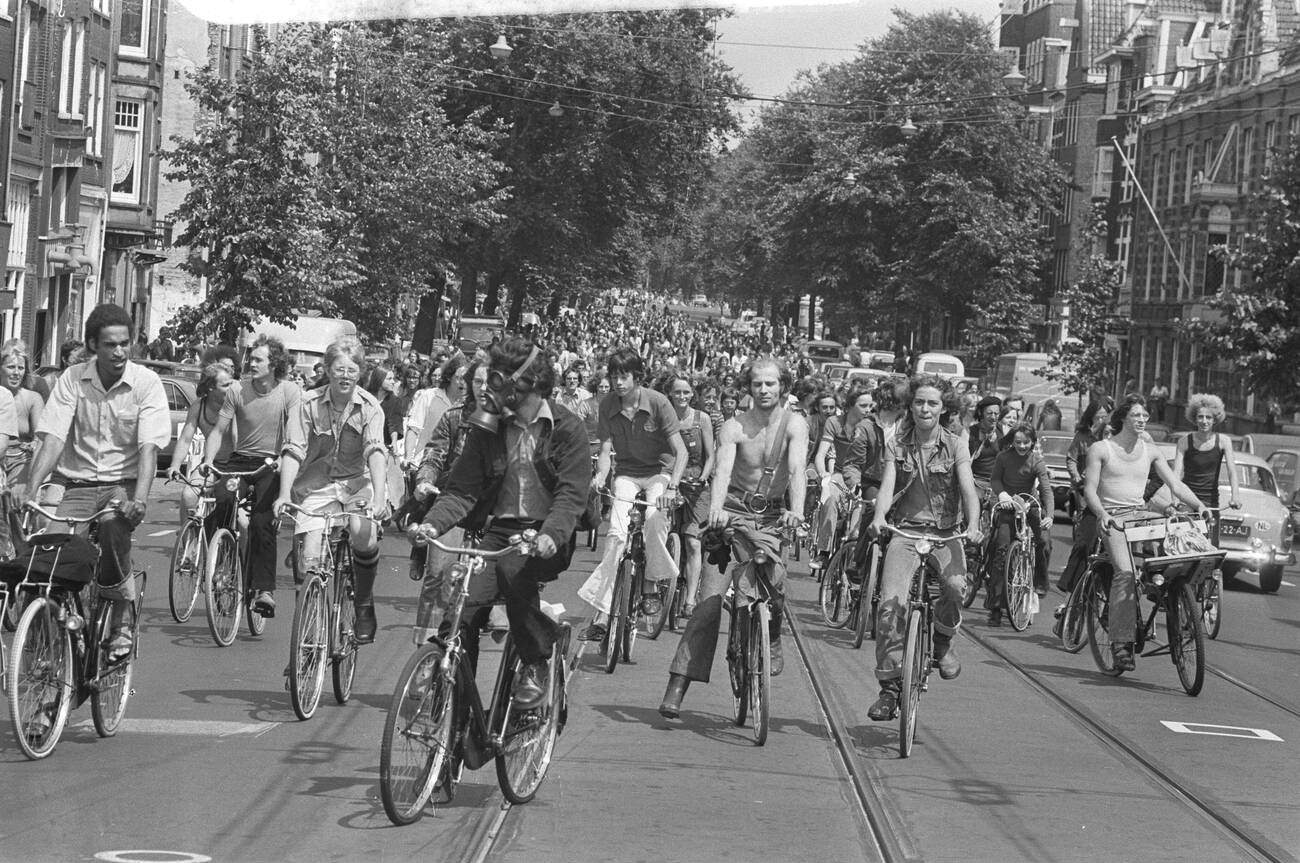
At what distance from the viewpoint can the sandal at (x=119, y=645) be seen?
28.3 ft

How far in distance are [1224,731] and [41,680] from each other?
20.1ft

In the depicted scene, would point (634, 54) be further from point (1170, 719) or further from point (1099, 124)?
point (1170, 719)

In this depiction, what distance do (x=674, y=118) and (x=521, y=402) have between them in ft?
169

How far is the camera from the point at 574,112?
186 ft

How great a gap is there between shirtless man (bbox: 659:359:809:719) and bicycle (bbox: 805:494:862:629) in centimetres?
461

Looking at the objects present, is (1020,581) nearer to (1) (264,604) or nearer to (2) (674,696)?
(1) (264,604)

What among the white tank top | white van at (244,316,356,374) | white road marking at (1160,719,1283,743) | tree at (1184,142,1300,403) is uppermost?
tree at (1184,142,1300,403)

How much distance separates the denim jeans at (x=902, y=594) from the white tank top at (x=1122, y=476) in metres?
3.33

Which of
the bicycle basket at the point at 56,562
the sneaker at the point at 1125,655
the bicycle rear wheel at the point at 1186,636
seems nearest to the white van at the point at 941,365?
the sneaker at the point at 1125,655

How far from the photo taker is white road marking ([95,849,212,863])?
6383 mm

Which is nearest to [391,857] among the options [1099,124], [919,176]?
[919,176]

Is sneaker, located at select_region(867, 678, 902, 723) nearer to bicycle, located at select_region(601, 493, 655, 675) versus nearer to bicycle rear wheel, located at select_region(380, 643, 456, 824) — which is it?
bicycle, located at select_region(601, 493, 655, 675)

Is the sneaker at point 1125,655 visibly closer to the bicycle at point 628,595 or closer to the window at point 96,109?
the bicycle at point 628,595

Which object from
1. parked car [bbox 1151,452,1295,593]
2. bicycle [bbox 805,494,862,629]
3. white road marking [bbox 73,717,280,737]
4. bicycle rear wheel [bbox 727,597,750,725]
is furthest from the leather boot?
parked car [bbox 1151,452,1295,593]
